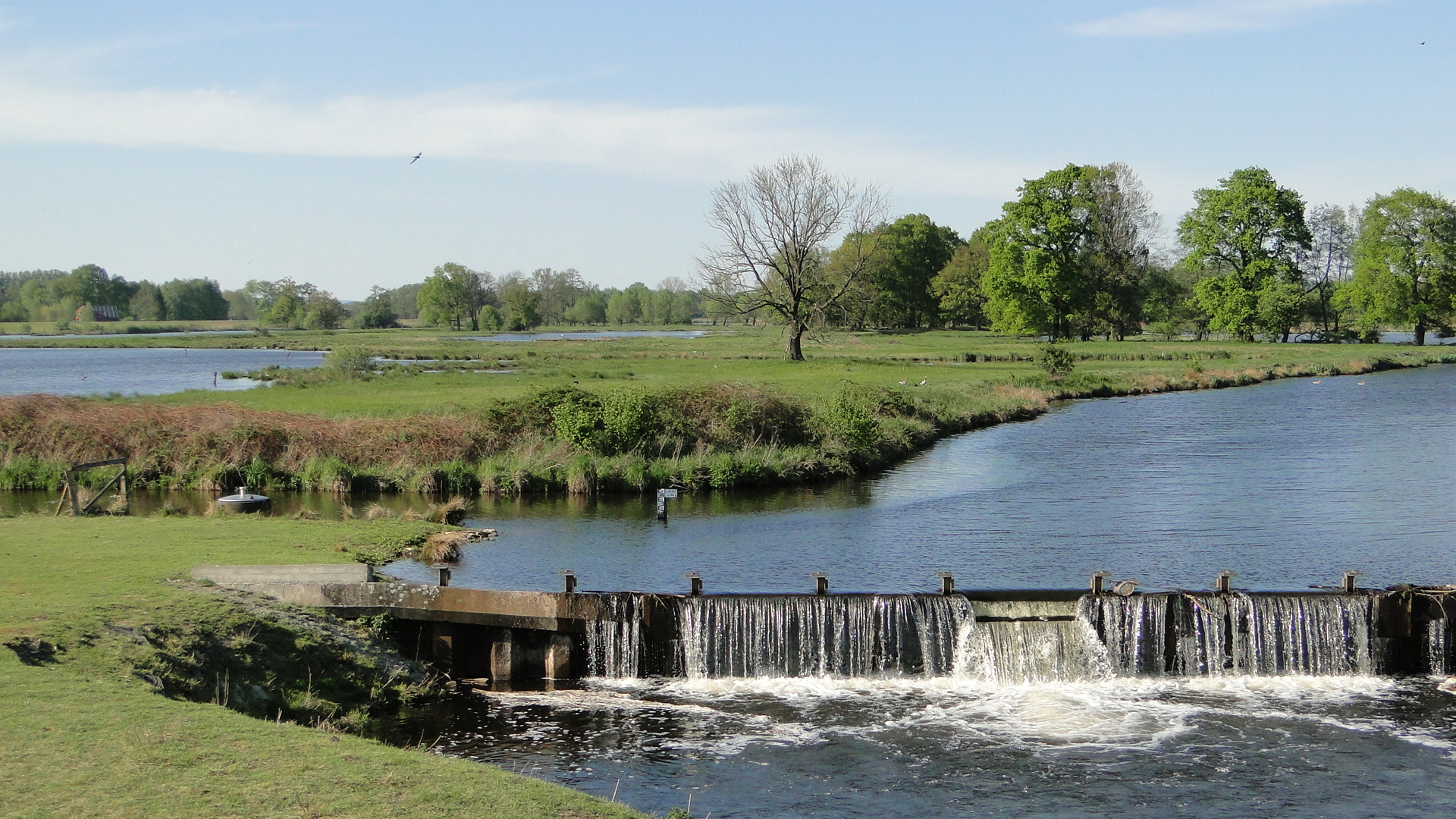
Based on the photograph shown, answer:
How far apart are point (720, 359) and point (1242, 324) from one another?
161 ft

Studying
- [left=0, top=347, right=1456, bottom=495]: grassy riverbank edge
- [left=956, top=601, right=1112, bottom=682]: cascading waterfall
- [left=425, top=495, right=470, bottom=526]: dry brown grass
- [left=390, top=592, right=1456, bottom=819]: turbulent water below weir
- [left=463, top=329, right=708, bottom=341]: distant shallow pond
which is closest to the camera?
[left=390, top=592, right=1456, bottom=819]: turbulent water below weir

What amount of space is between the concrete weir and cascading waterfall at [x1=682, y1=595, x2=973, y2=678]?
19mm

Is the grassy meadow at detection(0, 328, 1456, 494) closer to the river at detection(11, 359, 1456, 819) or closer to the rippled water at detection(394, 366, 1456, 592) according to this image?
the river at detection(11, 359, 1456, 819)

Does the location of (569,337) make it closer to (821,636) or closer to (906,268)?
(906,268)

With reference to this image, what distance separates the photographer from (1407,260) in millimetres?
97312

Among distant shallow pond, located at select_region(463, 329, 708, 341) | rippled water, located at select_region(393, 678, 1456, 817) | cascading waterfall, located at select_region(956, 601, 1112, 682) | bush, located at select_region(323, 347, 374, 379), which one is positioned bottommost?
rippled water, located at select_region(393, 678, 1456, 817)

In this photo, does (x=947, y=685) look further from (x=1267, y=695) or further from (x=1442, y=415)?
(x=1442, y=415)

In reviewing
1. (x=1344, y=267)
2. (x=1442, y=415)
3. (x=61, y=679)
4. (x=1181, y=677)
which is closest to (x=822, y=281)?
(x=1442, y=415)

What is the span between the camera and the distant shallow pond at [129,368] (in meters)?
71.8

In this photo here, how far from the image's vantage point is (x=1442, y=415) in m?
52.8

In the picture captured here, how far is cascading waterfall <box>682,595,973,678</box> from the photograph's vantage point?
1884cm

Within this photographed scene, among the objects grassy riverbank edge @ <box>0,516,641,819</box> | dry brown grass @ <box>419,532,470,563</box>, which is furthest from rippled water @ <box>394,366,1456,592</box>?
grassy riverbank edge @ <box>0,516,641,819</box>

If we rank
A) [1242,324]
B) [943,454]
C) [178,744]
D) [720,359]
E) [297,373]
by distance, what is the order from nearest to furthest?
1. [178,744]
2. [943,454]
3. [297,373]
4. [720,359]
5. [1242,324]

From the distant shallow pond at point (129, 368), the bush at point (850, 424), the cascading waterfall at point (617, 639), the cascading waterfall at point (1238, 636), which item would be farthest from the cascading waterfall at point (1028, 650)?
the distant shallow pond at point (129, 368)
